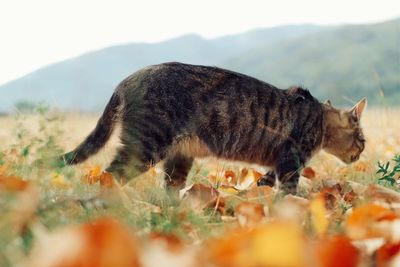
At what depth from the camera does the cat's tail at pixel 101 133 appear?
411 cm

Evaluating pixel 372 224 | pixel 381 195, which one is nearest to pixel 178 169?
pixel 381 195

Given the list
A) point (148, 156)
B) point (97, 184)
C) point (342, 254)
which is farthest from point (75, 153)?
point (342, 254)

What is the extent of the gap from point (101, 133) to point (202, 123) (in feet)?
2.38

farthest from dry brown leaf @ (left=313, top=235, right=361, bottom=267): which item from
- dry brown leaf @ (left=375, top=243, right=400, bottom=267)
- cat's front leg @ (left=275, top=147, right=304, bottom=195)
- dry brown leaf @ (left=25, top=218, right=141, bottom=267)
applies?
cat's front leg @ (left=275, top=147, right=304, bottom=195)

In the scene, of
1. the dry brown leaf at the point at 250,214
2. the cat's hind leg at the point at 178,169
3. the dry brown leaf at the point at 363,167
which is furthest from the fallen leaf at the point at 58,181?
the dry brown leaf at the point at 363,167

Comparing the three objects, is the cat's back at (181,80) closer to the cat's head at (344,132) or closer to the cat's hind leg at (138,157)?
the cat's hind leg at (138,157)

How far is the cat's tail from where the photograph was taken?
4109 millimetres

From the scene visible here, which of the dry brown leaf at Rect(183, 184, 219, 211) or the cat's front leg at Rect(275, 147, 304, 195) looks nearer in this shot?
the dry brown leaf at Rect(183, 184, 219, 211)

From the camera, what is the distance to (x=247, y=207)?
79.9 inches

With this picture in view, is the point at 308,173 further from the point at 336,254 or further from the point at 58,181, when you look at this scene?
the point at 336,254

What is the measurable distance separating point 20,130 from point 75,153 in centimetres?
64

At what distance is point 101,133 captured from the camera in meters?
Answer: 4.23

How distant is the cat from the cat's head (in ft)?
0.98

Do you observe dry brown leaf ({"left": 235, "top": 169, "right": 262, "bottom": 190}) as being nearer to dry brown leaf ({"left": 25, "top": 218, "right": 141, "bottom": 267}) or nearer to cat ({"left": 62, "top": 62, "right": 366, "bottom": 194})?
cat ({"left": 62, "top": 62, "right": 366, "bottom": 194})
